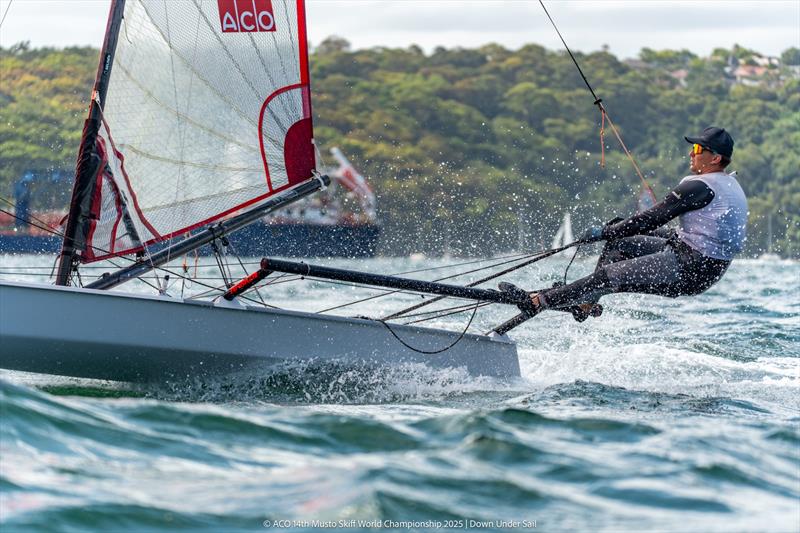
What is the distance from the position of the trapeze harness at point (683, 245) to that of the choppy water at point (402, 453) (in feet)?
1.77

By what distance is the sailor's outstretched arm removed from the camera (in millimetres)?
6734

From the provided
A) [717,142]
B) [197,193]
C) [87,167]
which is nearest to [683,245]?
[717,142]

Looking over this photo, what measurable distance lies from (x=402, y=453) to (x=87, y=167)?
9.94 feet

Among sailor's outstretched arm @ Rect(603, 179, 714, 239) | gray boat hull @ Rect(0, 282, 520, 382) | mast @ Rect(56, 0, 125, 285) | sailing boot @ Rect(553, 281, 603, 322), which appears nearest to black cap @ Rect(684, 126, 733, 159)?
sailor's outstretched arm @ Rect(603, 179, 714, 239)

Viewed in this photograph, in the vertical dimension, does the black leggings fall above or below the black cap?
below

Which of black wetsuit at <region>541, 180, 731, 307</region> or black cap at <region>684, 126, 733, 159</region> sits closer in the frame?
black wetsuit at <region>541, 180, 731, 307</region>

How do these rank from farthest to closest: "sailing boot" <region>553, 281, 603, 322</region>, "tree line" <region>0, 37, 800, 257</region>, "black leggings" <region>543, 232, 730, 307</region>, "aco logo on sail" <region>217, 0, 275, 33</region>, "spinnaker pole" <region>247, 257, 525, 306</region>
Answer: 1. "tree line" <region>0, 37, 800, 257</region>
2. "aco logo on sail" <region>217, 0, 275, 33</region>
3. "sailing boot" <region>553, 281, 603, 322</region>
4. "black leggings" <region>543, 232, 730, 307</region>
5. "spinnaker pole" <region>247, 257, 525, 306</region>

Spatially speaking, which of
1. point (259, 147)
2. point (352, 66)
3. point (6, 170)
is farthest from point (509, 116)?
point (259, 147)

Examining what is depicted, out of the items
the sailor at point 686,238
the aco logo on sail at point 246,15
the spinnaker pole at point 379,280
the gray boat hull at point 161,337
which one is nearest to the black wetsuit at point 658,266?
the sailor at point 686,238

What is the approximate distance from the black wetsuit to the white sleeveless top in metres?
0.04

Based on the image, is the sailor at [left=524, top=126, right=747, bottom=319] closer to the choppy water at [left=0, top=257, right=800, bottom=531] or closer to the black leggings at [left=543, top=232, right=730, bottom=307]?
the black leggings at [left=543, top=232, right=730, bottom=307]

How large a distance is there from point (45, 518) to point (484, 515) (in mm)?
1327

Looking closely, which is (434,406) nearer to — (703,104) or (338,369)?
(338,369)

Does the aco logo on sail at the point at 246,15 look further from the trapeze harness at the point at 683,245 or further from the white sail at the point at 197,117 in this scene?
the trapeze harness at the point at 683,245
